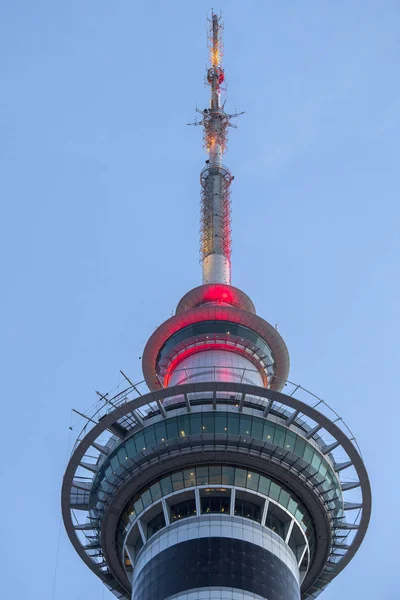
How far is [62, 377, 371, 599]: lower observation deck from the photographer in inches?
2537

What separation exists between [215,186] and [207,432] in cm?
4131

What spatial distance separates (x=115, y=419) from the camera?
66125 millimetres

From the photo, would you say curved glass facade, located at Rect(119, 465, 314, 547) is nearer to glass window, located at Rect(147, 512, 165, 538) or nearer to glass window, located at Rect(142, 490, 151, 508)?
glass window, located at Rect(142, 490, 151, 508)

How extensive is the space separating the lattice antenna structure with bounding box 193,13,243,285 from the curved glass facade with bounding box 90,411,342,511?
25.8m

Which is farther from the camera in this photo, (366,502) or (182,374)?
(182,374)

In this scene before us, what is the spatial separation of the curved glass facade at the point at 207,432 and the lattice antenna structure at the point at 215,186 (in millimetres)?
25773

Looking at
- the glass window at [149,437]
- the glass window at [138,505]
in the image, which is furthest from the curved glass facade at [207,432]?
the glass window at [138,505]

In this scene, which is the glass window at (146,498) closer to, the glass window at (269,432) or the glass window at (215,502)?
the glass window at (215,502)

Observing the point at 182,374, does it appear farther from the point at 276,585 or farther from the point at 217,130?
the point at 217,130

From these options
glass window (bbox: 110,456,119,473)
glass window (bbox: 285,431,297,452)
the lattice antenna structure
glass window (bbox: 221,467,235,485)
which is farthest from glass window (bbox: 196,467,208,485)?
the lattice antenna structure

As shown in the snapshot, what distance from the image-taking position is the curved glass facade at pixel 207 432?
2601 inches

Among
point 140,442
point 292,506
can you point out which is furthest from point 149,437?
point 292,506

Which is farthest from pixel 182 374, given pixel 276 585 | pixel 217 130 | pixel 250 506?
pixel 217 130

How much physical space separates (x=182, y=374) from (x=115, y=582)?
1754 cm
